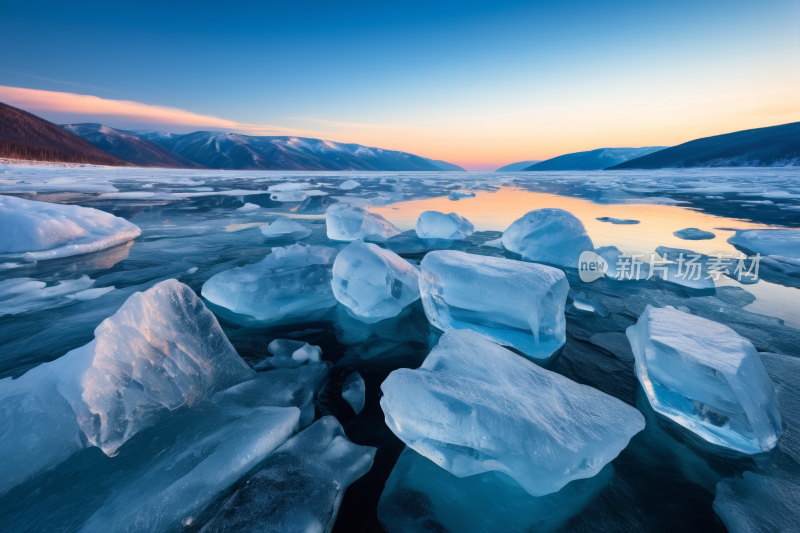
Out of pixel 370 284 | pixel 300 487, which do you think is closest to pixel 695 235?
pixel 370 284

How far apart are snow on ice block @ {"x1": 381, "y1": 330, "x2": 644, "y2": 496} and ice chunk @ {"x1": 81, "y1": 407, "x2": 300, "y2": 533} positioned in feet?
1.99

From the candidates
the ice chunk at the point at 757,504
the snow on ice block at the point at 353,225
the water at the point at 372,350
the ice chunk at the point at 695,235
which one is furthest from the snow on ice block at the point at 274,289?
the ice chunk at the point at 695,235

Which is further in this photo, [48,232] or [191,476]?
[48,232]

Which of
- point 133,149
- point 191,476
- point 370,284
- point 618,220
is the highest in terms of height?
point 133,149

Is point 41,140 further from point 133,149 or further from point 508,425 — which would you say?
point 508,425

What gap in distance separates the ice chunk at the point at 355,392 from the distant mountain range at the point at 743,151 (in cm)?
8004

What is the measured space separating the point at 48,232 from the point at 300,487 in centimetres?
628

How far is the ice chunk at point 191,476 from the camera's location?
47.9 inches

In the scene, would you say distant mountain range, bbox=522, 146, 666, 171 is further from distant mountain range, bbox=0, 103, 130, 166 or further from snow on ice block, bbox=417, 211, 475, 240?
snow on ice block, bbox=417, 211, 475, 240

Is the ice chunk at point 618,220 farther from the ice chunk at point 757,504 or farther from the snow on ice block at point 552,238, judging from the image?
the ice chunk at point 757,504

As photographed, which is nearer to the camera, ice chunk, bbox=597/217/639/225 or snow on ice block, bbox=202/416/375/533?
snow on ice block, bbox=202/416/375/533

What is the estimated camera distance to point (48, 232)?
496cm

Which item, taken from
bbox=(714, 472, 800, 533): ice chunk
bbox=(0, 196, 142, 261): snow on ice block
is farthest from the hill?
bbox=(714, 472, 800, 533): ice chunk

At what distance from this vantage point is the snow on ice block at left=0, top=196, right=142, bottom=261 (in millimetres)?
4789
